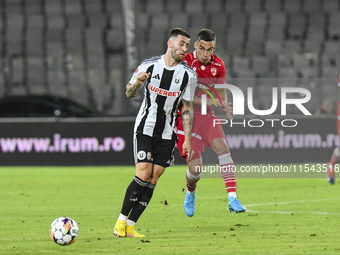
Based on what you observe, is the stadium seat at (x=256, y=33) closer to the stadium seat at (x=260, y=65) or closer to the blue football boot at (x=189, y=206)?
the stadium seat at (x=260, y=65)

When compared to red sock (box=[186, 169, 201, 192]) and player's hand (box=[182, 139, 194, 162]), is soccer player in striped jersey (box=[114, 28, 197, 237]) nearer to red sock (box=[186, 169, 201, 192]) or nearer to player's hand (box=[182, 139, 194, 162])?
player's hand (box=[182, 139, 194, 162])

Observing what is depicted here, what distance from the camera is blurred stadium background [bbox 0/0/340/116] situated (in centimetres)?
1398

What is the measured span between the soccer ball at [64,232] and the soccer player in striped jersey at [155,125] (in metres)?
0.55

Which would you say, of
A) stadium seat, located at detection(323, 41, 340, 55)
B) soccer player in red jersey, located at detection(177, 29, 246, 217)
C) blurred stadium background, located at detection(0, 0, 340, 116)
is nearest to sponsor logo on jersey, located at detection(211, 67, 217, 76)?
soccer player in red jersey, located at detection(177, 29, 246, 217)

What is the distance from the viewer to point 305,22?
60.8ft

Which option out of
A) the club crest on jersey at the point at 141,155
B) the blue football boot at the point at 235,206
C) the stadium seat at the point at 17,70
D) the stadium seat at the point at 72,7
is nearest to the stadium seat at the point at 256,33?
the stadium seat at the point at 72,7

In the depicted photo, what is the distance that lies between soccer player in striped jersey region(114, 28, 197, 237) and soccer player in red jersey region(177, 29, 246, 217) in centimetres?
94

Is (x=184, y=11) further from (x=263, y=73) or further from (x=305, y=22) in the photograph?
(x=263, y=73)

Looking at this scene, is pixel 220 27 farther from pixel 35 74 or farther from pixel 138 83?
pixel 138 83

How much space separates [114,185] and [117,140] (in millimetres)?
2767

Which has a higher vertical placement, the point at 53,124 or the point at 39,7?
the point at 39,7

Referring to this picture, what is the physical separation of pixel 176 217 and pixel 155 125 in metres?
1.64

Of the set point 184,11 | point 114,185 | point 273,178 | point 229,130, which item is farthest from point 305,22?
point 114,185

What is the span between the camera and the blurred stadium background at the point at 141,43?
14.0 m
